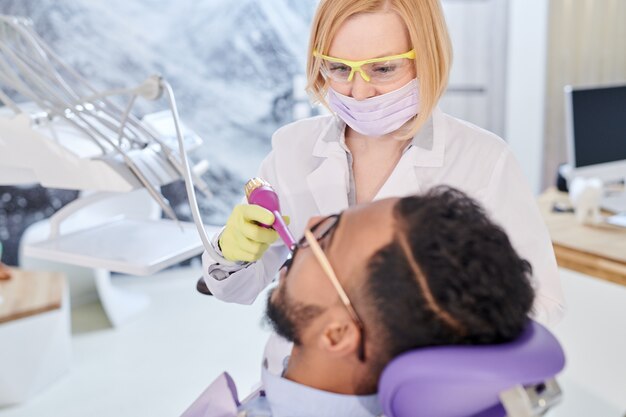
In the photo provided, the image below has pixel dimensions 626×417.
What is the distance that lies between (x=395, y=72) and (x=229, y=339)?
1841 mm

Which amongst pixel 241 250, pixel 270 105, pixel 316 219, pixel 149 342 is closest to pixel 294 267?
pixel 316 219

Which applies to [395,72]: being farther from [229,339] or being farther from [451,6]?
[451,6]

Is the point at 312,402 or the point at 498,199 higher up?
the point at 498,199

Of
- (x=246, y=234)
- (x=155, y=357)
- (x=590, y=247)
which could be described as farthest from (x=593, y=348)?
(x=155, y=357)

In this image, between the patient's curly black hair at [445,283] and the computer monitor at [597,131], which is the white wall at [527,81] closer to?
the computer monitor at [597,131]

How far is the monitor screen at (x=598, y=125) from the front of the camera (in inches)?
101

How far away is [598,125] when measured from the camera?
2602 mm

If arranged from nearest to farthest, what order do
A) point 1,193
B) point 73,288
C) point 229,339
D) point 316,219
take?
point 316,219 < point 229,339 < point 1,193 < point 73,288

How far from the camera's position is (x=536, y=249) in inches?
48.0

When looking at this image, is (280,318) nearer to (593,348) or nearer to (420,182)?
(420,182)

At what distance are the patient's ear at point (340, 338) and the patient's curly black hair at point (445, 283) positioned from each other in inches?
1.2

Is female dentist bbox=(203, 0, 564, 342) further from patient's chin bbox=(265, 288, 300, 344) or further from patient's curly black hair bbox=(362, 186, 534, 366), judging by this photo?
patient's curly black hair bbox=(362, 186, 534, 366)

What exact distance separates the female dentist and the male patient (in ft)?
0.59

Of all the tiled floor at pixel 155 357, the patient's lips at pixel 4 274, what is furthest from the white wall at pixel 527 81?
the patient's lips at pixel 4 274
